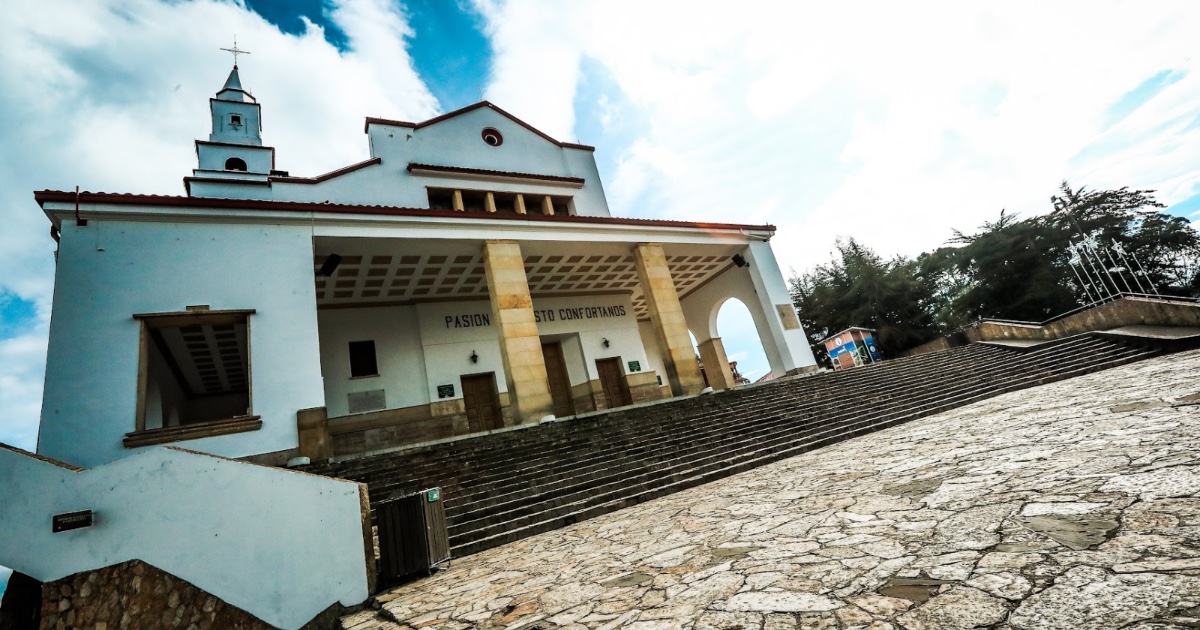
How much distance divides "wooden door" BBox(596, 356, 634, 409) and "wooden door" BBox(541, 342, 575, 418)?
1.27 meters

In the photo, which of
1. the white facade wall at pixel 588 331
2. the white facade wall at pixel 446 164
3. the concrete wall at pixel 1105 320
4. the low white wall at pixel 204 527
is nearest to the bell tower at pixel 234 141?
the white facade wall at pixel 446 164

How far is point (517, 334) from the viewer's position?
1159 cm

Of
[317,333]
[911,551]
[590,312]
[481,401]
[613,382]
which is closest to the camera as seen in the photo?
[911,551]

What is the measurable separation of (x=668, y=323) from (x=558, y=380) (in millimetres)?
5204

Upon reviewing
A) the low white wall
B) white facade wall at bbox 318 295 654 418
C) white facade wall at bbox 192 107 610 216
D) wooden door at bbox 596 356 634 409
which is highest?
white facade wall at bbox 192 107 610 216

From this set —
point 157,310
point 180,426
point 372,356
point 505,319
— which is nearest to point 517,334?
point 505,319

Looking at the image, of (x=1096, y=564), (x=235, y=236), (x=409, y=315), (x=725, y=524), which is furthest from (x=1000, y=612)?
(x=409, y=315)

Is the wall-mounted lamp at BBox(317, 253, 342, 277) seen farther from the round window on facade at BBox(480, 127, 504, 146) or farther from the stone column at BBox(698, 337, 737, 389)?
the stone column at BBox(698, 337, 737, 389)

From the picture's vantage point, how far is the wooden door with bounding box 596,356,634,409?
55.4ft

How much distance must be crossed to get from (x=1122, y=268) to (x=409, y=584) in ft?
109

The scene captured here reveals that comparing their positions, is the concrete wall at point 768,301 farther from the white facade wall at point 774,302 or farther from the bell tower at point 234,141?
the bell tower at point 234,141

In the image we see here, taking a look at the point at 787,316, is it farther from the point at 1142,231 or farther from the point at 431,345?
the point at 1142,231

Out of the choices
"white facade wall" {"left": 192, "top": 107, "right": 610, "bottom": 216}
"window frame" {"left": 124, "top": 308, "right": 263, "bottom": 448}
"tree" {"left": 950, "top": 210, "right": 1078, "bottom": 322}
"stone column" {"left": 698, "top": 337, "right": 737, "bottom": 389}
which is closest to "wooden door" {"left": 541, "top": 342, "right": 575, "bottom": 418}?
"white facade wall" {"left": 192, "top": 107, "right": 610, "bottom": 216}

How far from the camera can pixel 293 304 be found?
932 centimetres
